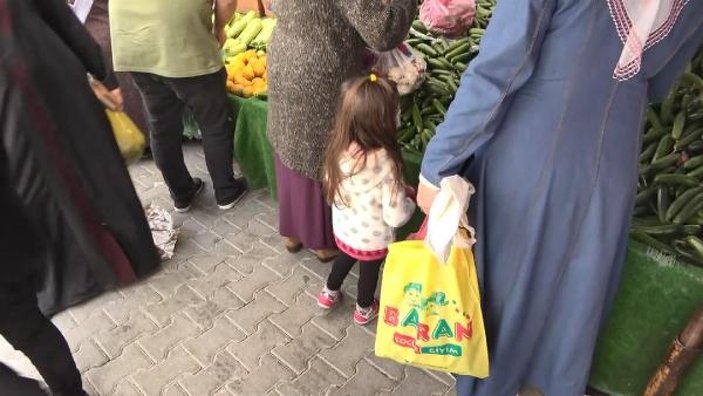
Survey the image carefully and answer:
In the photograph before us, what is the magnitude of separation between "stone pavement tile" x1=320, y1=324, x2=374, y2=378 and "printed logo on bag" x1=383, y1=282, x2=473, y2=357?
74cm

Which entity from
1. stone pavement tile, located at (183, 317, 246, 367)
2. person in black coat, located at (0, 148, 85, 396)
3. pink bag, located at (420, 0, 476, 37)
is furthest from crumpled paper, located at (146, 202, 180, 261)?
pink bag, located at (420, 0, 476, 37)

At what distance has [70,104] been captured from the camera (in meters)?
1.93

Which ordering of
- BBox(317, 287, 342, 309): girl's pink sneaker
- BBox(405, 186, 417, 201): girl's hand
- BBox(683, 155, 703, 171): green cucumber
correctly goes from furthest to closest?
BBox(317, 287, 342, 309): girl's pink sneaker, BBox(405, 186, 417, 201): girl's hand, BBox(683, 155, 703, 171): green cucumber

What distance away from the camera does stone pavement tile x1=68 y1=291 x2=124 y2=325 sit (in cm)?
285

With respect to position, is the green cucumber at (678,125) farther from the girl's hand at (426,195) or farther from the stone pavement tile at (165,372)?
the stone pavement tile at (165,372)

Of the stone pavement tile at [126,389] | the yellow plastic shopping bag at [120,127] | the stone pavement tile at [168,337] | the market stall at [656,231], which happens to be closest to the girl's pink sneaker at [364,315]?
the market stall at [656,231]

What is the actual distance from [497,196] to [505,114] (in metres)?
0.27

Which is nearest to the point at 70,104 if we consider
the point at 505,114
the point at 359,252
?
the point at 359,252

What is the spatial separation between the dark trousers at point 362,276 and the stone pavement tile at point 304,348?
0.77 feet

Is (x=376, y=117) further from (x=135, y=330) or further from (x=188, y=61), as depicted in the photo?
(x=135, y=330)

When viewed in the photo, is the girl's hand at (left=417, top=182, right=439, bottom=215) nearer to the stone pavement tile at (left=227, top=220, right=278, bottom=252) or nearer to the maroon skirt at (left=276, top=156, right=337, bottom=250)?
the maroon skirt at (left=276, top=156, right=337, bottom=250)

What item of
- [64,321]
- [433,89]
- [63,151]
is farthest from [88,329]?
[433,89]

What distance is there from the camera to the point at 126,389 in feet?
8.05

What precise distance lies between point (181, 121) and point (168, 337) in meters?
1.37
